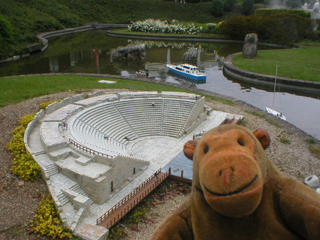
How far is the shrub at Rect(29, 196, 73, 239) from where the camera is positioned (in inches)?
544

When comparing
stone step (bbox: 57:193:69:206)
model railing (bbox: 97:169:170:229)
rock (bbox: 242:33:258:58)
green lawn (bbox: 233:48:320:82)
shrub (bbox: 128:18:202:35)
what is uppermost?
shrub (bbox: 128:18:202:35)

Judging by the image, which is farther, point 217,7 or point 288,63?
point 217,7

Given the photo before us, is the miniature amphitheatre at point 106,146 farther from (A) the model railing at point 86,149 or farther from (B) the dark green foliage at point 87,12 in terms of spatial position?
(B) the dark green foliage at point 87,12

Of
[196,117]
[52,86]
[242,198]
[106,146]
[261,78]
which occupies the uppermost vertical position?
[242,198]

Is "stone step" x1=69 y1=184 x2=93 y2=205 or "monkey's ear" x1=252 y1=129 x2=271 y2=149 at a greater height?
"monkey's ear" x1=252 y1=129 x2=271 y2=149

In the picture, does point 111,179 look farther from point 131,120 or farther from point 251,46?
point 251,46

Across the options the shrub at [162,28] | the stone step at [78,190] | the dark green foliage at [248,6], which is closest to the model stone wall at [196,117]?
the stone step at [78,190]

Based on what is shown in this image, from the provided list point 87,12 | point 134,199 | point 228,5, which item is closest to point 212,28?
point 228,5

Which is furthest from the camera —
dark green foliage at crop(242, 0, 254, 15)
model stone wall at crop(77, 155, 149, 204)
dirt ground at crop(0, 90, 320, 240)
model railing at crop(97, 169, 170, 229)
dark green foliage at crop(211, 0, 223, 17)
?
dark green foliage at crop(242, 0, 254, 15)

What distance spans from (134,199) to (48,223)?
15.7 ft

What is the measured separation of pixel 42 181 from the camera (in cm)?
1725

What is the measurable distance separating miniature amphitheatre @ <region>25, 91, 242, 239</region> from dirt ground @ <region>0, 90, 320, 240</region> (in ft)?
4.03

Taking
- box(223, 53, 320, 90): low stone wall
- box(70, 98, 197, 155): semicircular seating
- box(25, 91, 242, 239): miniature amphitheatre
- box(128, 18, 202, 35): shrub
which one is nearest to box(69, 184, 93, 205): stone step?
box(25, 91, 242, 239): miniature amphitheatre

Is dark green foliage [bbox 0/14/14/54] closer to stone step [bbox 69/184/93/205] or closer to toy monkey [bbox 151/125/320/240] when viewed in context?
stone step [bbox 69/184/93/205]
